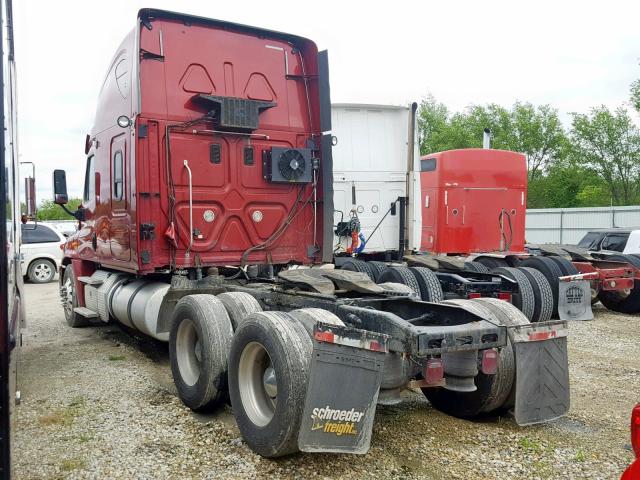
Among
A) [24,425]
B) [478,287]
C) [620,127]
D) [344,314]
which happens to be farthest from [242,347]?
[620,127]

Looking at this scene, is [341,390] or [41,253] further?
[41,253]

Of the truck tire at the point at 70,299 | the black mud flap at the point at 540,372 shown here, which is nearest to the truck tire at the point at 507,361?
the black mud flap at the point at 540,372

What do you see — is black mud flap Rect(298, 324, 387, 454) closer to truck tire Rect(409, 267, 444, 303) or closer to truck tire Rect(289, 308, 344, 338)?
truck tire Rect(289, 308, 344, 338)

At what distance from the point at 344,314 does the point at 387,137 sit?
621 cm

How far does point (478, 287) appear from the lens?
22.4ft

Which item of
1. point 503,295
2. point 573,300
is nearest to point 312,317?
point 503,295

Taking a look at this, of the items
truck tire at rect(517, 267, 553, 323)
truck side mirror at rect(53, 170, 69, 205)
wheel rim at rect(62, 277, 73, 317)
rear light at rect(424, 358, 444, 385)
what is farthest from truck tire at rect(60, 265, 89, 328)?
rear light at rect(424, 358, 444, 385)

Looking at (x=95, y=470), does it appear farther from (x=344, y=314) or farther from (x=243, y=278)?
(x=243, y=278)

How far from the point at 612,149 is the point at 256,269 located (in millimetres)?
43454

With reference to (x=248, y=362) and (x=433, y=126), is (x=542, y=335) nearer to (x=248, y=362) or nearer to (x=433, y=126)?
(x=248, y=362)

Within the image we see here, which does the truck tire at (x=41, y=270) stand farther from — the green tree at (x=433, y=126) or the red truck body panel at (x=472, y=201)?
the green tree at (x=433, y=126)

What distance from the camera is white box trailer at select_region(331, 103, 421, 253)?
32.7ft

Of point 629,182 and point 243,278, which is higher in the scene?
point 629,182

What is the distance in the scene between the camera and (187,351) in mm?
5359
